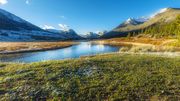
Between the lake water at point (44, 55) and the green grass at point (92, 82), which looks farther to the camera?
the lake water at point (44, 55)

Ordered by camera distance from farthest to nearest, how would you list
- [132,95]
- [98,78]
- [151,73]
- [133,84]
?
1. [151,73]
2. [98,78]
3. [133,84]
4. [132,95]

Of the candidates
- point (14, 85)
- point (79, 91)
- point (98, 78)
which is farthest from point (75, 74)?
point (14, 85)

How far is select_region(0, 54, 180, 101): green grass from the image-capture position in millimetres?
17062

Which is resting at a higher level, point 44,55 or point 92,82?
point 92,82

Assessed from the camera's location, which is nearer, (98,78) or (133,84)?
(133,84)

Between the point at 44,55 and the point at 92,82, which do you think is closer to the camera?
the point at 92,82

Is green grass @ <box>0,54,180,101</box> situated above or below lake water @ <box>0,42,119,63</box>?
above

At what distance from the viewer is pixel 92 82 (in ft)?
64.4

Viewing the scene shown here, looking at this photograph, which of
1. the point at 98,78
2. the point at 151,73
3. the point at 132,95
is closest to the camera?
the point at 132,95

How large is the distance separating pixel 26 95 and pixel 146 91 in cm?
960

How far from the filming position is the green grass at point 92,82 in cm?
1706

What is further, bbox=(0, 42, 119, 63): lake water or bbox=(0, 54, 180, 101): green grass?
bbox=(0, 42, 119, 63): lake water

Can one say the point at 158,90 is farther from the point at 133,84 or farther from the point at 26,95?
the point at 26,95

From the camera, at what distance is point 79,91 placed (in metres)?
17.7
